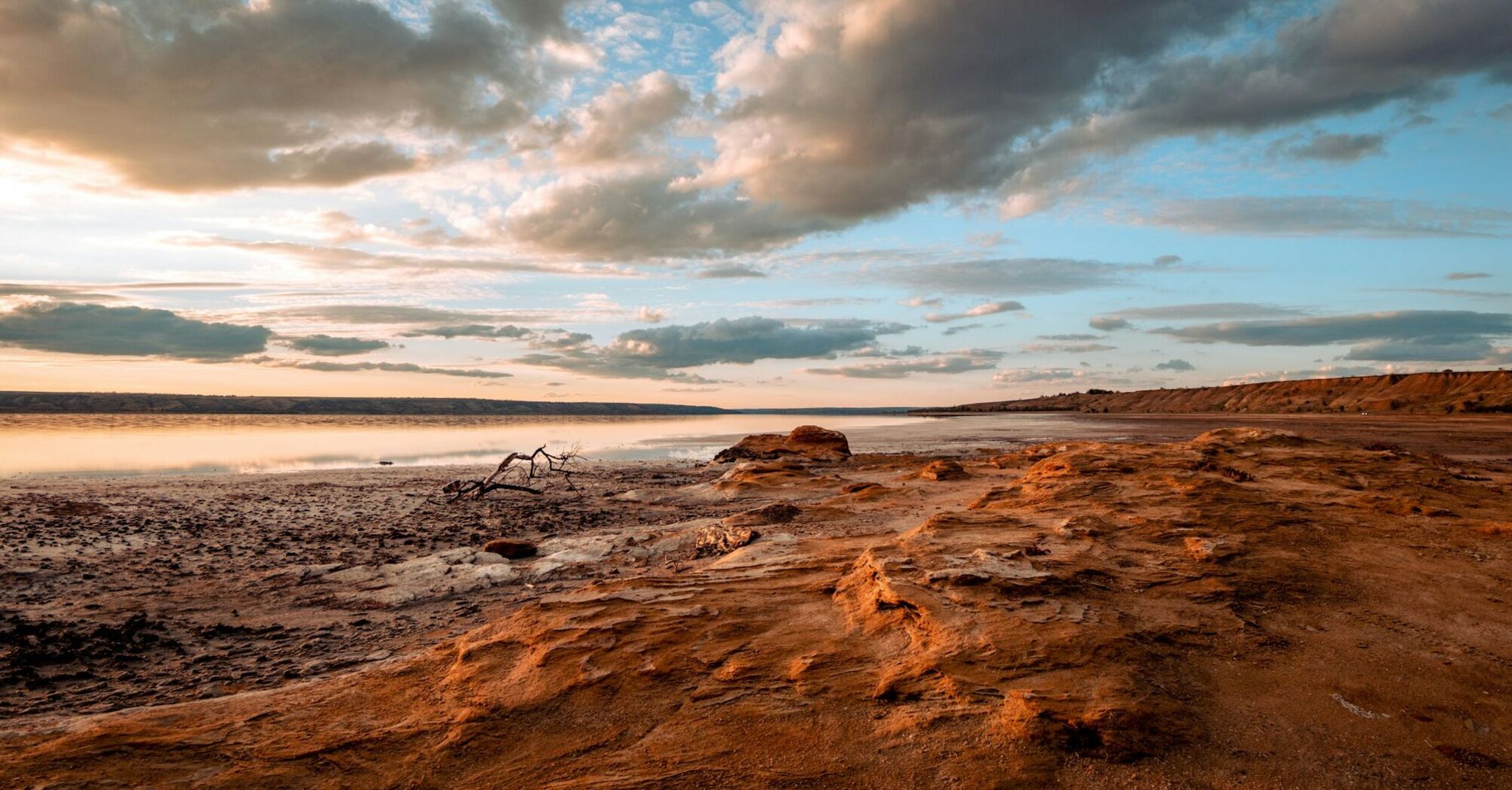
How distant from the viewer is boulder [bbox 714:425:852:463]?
2952 centimetres

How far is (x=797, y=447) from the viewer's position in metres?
30.8

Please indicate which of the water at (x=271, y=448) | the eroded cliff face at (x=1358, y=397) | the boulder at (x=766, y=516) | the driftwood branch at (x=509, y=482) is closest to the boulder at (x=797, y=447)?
the water at (x=271, y=448)

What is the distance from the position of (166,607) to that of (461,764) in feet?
24.4

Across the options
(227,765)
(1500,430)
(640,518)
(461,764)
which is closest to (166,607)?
(227,765)

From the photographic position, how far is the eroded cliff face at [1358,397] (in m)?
57.5

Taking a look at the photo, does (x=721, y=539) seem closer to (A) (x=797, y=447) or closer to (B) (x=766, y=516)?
(B) (x=766, y=516)

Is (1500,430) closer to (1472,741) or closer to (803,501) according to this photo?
(803,501)

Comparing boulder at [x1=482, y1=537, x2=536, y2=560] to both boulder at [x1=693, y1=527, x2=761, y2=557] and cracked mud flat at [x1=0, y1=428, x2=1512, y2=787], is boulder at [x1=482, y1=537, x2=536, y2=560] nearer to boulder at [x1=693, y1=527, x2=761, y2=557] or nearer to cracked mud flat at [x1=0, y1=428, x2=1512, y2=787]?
cracked mud flat at [x1=0, y1=428, x2=1512, y2=787]

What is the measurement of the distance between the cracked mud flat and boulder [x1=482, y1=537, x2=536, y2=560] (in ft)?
1.26

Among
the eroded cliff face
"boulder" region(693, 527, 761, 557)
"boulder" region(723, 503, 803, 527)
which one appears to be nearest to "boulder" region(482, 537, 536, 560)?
"boulder" region(693, 527, 761, 557)

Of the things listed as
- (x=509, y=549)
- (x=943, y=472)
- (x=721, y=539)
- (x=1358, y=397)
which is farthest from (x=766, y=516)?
(x=1358, y=397)

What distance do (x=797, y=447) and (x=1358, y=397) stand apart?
7091 centimetres

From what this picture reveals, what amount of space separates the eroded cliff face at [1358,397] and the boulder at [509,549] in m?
74.0

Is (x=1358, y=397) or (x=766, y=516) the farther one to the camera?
(x=1358, y=397)
